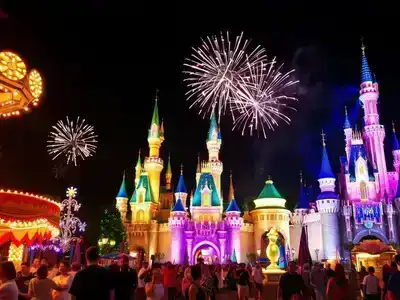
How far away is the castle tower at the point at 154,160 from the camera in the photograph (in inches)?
1839

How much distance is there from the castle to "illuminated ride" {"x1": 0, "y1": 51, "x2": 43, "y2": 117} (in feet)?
86.9

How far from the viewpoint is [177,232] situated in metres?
38.7

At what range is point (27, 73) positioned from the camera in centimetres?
1096

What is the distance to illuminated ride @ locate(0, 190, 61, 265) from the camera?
9641mm

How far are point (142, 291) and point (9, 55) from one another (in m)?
7.31

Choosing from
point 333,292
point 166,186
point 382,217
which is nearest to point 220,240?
point 382,217

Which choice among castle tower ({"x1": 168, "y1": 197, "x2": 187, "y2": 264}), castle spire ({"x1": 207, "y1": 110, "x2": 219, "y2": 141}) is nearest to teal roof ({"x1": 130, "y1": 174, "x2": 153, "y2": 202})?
castle tower ({"x1": 168, "y1": 197, "x2": 187, "y2": 264})

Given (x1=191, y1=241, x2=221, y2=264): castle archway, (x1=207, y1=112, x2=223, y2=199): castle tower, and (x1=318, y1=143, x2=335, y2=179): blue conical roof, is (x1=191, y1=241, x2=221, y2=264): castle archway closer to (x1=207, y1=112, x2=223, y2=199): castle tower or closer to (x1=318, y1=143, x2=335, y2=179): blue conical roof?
(x1=207, y1=112, x2=223, y2=199): castle tower

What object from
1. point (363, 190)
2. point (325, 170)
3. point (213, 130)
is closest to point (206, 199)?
point (213, 130)

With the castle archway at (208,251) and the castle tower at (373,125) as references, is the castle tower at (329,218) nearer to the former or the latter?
the castle tower at (373,125)

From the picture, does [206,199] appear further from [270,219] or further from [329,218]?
[329,218]

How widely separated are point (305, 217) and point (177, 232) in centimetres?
1474

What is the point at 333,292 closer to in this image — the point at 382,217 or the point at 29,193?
the point at 29,193

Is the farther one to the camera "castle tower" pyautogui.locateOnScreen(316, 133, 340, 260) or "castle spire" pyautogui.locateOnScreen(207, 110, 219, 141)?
"castle spire" pyautogui.locateOnScreen(207, 110, 219, 141)
